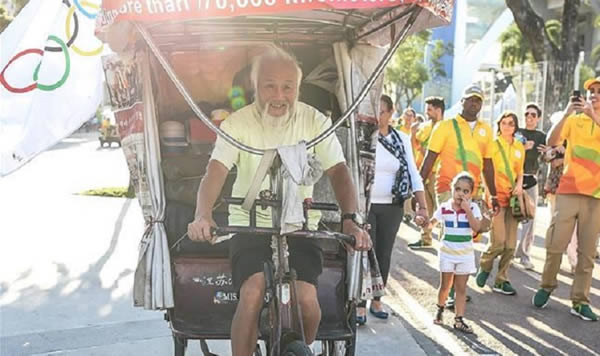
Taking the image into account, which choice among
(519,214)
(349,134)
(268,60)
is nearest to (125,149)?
(268,60)

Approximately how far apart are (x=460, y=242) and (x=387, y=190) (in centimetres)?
75

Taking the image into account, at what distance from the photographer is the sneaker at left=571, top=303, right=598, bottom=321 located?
566 centimetres

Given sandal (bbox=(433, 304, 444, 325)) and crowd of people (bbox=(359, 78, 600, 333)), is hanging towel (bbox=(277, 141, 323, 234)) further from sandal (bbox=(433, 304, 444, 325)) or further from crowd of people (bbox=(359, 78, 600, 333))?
sandal (bbox=(433, 304, 444, 325))

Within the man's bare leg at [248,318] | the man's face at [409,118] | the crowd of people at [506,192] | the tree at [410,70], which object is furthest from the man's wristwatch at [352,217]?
the tree at [410,70]

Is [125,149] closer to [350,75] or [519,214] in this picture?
Result: [350,75]

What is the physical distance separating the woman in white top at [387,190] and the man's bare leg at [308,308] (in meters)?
2.22

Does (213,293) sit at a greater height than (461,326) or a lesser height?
greater

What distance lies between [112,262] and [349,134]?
14.0ft

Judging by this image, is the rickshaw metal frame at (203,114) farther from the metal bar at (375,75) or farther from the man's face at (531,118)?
the man's face at (531,118)

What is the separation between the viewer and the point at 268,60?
3.34 m

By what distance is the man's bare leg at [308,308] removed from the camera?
10.4 feet

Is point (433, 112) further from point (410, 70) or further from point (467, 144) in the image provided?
point (410, 70)

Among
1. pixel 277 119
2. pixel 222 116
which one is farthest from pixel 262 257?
pixel 222 116

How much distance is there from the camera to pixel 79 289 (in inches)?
243
